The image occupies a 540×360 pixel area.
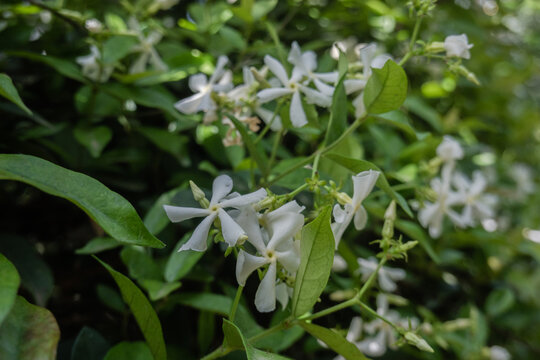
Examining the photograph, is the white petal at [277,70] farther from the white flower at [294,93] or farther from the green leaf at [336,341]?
the green leaf at [336,341]

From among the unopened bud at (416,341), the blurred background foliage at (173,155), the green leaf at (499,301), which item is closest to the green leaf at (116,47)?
the blurred background foliage at (173,155)

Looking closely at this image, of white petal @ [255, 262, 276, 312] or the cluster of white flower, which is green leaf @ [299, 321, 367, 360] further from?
the cluster of white flower

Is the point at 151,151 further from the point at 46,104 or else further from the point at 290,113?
the point at 290,113

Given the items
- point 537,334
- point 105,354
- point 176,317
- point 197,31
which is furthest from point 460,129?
point 105,354

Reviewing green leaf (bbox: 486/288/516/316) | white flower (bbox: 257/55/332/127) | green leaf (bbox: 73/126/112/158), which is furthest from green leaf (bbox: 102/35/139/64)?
green leaf (bbox: 486/288/516/316)

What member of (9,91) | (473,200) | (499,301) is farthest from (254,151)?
(499,301)
